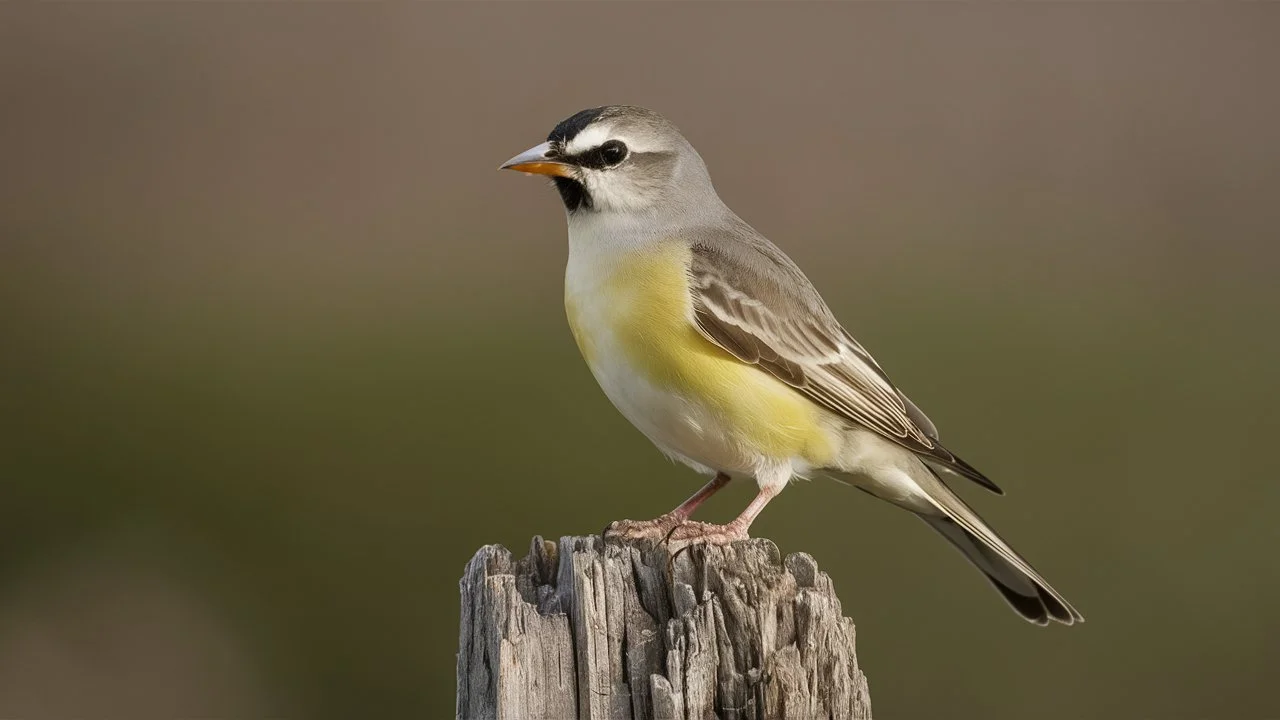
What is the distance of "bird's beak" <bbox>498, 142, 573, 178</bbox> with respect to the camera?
6.20 meters

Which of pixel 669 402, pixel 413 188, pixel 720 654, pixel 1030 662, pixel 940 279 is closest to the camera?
pixel 720 654

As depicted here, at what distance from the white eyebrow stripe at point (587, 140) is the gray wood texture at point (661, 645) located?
2305 mm

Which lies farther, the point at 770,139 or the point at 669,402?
the point at 770,139

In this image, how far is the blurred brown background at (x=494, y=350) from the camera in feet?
29.6

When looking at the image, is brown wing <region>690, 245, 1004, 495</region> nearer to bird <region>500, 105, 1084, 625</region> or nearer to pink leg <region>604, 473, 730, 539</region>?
bird <region>500, 105, 1084, 625</region>

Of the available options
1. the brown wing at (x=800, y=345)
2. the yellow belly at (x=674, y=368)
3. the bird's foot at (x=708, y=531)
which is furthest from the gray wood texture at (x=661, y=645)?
the brown wing at (x=800, y=345)

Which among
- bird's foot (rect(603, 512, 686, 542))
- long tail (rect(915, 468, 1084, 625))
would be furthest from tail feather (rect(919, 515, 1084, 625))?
bird's foot (rect(603, 512, 686, 542))

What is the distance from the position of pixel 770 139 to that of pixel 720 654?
28.4ft

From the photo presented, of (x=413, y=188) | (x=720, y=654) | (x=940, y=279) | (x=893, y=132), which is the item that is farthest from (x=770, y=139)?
(x=720, y=654)

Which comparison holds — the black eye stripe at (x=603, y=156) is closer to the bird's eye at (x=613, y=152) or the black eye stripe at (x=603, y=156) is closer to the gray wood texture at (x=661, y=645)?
the bird's eye at (x=613, y=152)

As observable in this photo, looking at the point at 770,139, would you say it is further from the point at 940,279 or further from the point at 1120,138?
the point at 1120,138

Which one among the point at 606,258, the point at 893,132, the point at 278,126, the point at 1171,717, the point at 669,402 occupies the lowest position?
the point at 1171,717

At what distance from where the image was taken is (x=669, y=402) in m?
5.96

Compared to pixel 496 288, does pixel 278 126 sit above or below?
above
